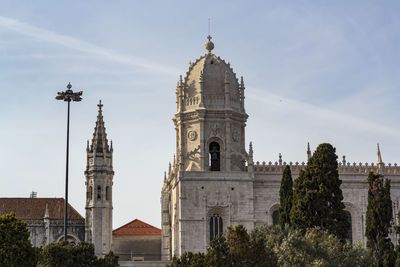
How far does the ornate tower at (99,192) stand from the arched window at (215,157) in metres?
10.2

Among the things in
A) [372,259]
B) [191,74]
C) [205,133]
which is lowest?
[372,259]

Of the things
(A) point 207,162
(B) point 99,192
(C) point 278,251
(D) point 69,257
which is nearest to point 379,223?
(C) point 278,251

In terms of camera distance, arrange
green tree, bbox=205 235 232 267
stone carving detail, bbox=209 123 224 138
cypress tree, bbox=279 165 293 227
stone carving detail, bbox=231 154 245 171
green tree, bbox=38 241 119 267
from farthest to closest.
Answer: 1. stone carving detail, bbox=209 123 224 138
2. stone carving detail, bbox=231 154 245 171
3. cypress tree, bbox=279 165 293 227
4. green tree, bbox=38 241 119 267
5. green tree, bbox=205 235 232 267

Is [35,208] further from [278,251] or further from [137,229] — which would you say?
[278,251]

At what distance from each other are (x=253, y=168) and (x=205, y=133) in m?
4.77

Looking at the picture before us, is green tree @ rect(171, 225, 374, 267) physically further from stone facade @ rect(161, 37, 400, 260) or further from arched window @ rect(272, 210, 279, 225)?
arched window @ rect(272, 210, 279, 225)

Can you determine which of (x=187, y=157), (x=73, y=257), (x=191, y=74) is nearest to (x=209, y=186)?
(x=187, y=157)

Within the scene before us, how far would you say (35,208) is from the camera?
6362 centimetres

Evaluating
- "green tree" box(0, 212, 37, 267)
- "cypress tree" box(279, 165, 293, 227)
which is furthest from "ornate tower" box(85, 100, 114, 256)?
"green tree" box(0, 212, 37, 267)

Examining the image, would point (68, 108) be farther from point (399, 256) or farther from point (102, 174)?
point (102, 174)

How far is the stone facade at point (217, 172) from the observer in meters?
53.4

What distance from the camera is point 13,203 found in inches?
2537

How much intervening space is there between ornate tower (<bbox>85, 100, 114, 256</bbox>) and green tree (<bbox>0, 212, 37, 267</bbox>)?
90.4 feet

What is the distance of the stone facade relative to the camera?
53375 mm
